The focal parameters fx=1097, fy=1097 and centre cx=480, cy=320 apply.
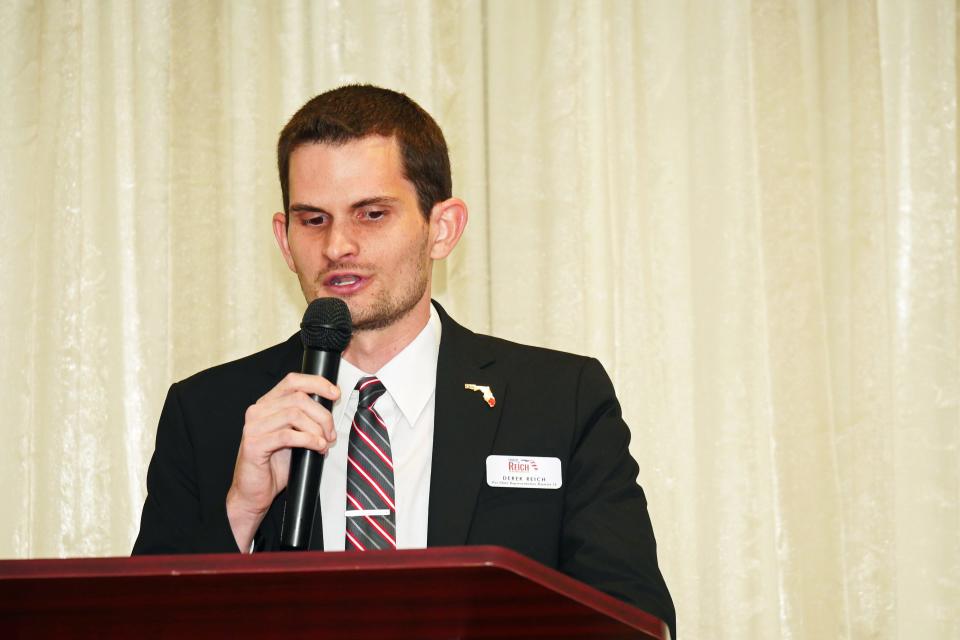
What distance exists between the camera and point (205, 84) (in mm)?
3604

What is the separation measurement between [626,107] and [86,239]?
69.7 inches

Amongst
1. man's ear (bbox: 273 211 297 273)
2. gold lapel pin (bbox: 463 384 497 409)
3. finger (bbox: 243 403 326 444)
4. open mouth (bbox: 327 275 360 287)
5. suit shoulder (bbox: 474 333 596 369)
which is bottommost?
finger (bbox: 243 403 326 444)

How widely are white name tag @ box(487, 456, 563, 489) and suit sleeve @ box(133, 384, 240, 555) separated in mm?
563

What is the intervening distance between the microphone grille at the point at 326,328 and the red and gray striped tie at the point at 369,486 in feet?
1.61

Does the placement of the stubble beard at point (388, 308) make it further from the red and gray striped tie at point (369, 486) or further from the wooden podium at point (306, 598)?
the wooden podium at point (306, 598)

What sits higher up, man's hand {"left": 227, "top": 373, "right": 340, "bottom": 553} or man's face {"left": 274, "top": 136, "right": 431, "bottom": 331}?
man's face {"left": 274, "top": 136, "right": 431, "bottom": 331}

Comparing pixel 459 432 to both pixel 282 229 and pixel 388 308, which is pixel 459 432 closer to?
pixel 388 308

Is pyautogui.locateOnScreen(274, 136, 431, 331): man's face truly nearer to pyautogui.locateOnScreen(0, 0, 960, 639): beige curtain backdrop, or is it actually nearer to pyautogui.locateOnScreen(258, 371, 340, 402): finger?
pyautogui.locateOnScreen(258, 371, 340, 402): finger

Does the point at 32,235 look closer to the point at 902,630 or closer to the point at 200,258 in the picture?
the point at 200,258

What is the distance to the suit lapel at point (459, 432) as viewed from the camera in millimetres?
2244

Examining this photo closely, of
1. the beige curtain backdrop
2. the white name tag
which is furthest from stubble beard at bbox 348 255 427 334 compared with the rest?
the beige curtain backdrop

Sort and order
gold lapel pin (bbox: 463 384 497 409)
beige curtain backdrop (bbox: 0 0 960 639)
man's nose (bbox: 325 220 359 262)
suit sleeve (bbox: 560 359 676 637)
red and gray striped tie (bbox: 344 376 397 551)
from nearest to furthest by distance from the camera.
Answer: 1. suit sleeve (bbox: 560 359 676 637)
2. red and gray striped tie (bbox: 344 376 397 551)
3. man's nose (bbox: 325 220 359 262)
4. gold lapel pin (bbox: 463 384 497 409)
5. beige curtain backdrop (bbox: 0 0 960 639)

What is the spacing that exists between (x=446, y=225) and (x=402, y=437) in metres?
0.56

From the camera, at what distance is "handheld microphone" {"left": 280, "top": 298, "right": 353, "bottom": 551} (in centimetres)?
160
